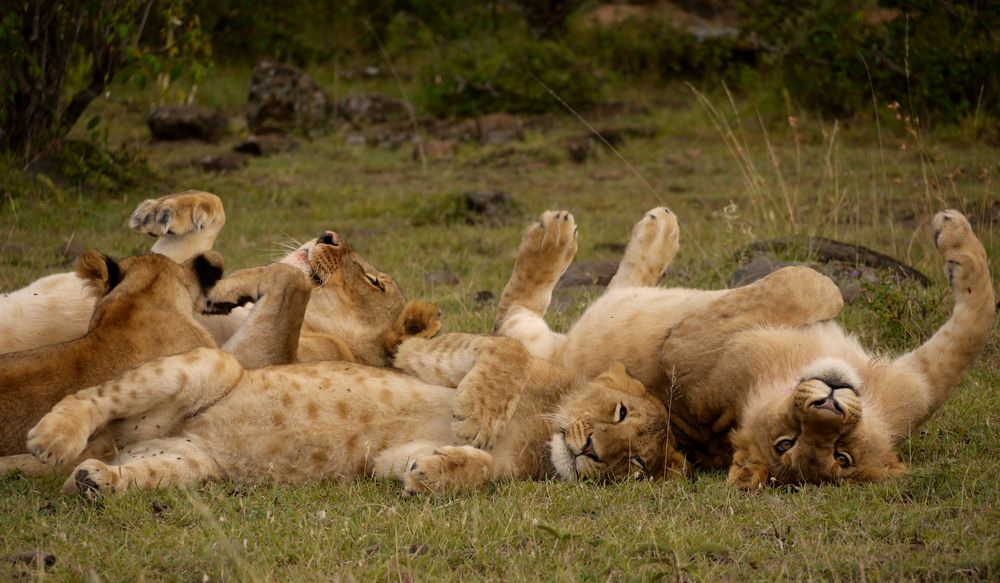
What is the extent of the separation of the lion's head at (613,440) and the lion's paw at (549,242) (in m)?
1.12

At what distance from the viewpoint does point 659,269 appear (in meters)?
5.22

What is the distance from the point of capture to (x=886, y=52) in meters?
11.2

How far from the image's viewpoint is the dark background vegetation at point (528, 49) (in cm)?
865

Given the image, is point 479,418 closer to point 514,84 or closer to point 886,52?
point 886,52

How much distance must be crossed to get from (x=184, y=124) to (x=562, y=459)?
27.8 ft

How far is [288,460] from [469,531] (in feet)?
2.93

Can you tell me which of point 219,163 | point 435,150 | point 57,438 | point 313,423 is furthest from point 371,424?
point 435,150

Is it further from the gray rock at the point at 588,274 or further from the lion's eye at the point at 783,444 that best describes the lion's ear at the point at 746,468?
the gray rock at the point at 588,274

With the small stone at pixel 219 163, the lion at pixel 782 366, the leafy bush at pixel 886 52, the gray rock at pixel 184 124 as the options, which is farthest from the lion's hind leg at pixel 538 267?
the gray rock at pixel 184 124

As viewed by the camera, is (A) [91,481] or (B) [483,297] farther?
(B) [483,297]

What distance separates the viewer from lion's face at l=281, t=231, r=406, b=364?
471 cm

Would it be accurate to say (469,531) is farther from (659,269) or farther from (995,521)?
(659,269)

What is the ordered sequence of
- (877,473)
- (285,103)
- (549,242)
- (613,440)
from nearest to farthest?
1. (877,473)
2. (613,440)
3. (549,242)
4. (285,103)

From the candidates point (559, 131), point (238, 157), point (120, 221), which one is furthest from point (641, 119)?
Answer: point (120, 221)
